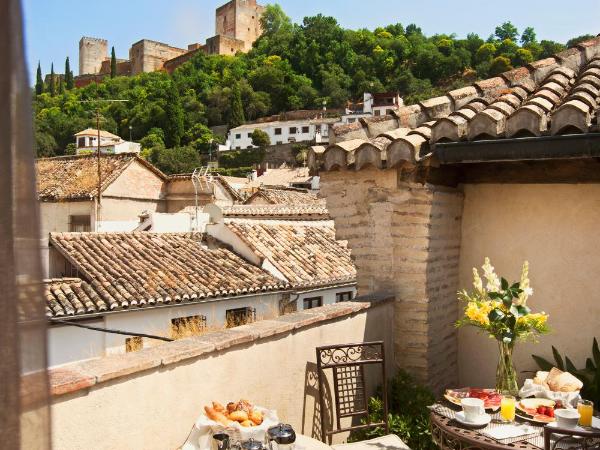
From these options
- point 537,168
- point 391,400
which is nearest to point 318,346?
point 391,400

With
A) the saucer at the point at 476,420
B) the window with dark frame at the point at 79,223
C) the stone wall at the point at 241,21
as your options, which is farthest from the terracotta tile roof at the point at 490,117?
the stone wall at the point at 241,21

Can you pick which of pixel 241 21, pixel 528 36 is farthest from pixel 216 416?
pixel 241 21

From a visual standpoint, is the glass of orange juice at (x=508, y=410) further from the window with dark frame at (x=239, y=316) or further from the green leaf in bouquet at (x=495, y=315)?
the window with dark frame at (x=239, y=316)

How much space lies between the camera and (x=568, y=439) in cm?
261

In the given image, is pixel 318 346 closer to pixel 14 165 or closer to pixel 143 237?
pixel 14 165

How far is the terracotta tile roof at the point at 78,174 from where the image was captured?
23859mm

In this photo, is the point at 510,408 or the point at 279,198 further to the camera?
the point at 279,198

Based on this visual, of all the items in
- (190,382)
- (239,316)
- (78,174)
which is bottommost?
(239,316)

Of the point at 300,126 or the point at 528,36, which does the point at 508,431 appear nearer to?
the point at 300,126

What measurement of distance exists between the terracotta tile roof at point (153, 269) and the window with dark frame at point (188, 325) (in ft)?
1.62

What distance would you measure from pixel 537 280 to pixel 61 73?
98.8 metres

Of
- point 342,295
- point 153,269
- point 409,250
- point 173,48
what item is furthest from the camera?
point 173,48

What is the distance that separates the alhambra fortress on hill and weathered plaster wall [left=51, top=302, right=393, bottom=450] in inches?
3753

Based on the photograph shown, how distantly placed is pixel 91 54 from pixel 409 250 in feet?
341
